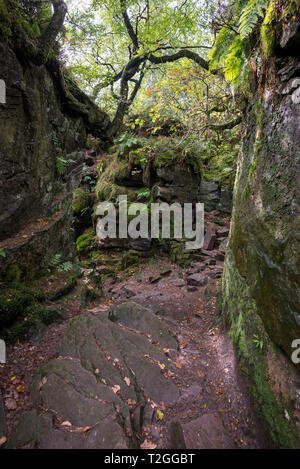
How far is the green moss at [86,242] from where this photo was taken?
1161 centimetres

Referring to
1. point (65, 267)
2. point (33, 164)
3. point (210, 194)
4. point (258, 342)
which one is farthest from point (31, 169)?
point (210, 194)

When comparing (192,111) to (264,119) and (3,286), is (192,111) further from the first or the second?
(3,286)

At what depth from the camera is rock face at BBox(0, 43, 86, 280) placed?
476 centimetres

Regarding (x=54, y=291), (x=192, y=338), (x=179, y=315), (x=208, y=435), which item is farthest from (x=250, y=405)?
(x=54, y=291)

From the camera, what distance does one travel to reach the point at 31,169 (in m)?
5.55

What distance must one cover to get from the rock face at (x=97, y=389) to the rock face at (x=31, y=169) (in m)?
2.24

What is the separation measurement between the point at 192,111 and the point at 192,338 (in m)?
7.82

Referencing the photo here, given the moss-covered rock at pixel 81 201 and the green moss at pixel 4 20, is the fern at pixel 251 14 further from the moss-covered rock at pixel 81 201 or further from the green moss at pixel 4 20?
the moss-covered rock at pixel 81 201

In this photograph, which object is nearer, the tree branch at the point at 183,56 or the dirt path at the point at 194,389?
the dirt path at the point at 194,389

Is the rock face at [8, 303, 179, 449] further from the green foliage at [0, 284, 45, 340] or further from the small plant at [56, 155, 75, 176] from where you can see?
the small plant at [56, 155, 75, 176]

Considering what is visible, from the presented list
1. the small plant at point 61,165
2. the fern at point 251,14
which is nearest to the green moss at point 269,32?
the fern at point 251,14

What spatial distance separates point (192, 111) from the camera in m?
8.58

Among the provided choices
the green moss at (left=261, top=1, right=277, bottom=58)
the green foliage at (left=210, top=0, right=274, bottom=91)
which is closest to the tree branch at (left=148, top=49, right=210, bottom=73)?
the green foliage at (left=210, top=0, right=274, bottom=91)

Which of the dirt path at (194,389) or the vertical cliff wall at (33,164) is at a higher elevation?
the vertical cliff wall at (33,164)
